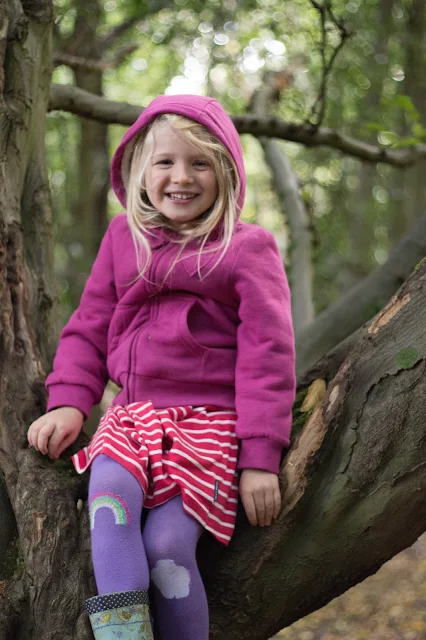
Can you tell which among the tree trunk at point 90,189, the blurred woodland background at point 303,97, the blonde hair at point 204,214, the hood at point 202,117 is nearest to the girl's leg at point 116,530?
the blonde hair at point 204,214

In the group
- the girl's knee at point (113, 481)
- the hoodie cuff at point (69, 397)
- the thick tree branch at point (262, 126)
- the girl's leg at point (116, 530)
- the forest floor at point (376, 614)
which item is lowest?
the forest floor at point (376, 614)

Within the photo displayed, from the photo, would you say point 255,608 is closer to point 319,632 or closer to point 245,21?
point 319,632

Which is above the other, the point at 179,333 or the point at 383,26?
the point at 383,26

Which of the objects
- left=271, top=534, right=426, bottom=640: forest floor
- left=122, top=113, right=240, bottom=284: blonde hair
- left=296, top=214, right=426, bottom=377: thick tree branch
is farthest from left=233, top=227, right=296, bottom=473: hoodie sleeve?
left=271, top=534, right=426, bottom=640: forest floor

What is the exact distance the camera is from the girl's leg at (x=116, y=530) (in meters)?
1.86

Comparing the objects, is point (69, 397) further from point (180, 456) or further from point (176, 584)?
point (176, 584)

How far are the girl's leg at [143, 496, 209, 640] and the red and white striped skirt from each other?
0.29 ft

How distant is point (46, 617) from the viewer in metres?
1.89

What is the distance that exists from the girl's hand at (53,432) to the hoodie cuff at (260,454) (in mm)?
540

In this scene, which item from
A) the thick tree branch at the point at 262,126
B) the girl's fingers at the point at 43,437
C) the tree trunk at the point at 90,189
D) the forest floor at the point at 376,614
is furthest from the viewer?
the tree trunk at the point at 90,189

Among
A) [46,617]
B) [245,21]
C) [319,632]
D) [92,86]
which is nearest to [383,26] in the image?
[245,21]

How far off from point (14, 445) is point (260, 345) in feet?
2.63

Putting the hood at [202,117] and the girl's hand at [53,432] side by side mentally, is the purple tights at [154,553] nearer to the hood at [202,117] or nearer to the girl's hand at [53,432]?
the girl's hand at [53,432]

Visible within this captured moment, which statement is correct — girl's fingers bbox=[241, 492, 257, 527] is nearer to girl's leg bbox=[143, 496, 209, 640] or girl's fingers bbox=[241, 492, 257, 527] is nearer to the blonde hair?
girl's leg bbox=[143, 496, 209, 640]
